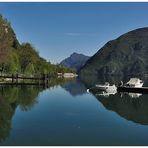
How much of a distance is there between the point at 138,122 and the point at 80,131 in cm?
804

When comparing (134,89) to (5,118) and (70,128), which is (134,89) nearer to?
(5,118)

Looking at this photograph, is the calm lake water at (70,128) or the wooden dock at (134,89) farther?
the wooden dock at (134,89)

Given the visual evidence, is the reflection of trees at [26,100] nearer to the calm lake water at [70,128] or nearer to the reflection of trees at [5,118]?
the reflection of trees at [5,118]

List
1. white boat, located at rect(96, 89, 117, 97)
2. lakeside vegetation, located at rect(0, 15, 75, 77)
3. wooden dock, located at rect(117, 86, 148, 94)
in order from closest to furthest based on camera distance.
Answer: wooden dock, located at rect(117, 86, 148, 94) < white boat, located at rect(96, 89, 117, 97) < lakeside vegetation, located at rect(0, 15, 75, 77)

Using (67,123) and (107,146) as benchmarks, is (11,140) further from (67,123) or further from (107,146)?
(67,123)

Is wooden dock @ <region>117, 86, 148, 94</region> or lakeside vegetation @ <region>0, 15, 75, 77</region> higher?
lakeside vegetation @ <region>0, 15, 75, 77</region>

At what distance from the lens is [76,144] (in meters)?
24.7

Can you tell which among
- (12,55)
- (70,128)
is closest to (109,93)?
(70,128)

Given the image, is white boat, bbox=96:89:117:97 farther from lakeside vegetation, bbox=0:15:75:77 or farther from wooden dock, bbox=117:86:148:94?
lakeside vegetation, bbox=0:15:75:77

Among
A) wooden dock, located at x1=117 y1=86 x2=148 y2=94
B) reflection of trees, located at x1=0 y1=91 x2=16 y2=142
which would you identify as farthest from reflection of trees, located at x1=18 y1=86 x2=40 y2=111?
wooden dock, located at x1=117 y1=86 x2=148 y2=94

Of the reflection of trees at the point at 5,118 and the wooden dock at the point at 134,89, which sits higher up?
the wooden dock at the point at 134,89

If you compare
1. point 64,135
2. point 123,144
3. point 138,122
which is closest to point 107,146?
point 123,144

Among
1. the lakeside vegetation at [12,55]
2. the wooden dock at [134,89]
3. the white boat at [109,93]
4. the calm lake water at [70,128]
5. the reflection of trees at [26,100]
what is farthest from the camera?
the lakeside vegetation at [12,55]

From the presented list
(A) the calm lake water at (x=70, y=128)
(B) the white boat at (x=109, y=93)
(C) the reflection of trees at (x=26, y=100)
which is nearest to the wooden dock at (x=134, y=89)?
(B) the white boat at (x=109, y=93)
